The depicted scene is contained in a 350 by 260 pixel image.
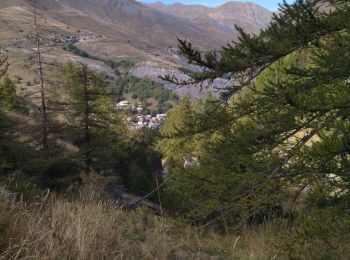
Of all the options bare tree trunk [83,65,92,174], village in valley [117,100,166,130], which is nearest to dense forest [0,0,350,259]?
bare tree trunk [83,65,92,174]

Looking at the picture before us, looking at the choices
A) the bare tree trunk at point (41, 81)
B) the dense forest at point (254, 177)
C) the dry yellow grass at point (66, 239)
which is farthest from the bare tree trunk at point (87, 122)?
the dry yellow grass at point (66, 239)

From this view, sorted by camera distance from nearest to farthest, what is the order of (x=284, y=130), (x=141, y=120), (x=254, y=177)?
1. (x=254, y=177)
2. (x=284, y=130)
3. (x=141, y=120)

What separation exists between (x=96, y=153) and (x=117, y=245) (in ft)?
72.8

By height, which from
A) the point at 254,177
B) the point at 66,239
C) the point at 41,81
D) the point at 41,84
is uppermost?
the point at 254,177

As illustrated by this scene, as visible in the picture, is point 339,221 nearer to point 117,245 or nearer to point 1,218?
point 117,245

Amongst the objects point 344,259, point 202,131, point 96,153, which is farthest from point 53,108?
point 344,259

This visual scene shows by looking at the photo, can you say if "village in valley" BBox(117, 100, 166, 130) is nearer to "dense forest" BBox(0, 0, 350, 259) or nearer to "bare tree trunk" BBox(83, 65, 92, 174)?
"bare tree trunk" BBox(83, 65, 92, 174)

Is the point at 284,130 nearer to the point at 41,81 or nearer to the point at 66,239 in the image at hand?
the point at 66,239

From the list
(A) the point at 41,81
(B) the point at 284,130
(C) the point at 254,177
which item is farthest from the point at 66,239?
(A) the point at 41,81

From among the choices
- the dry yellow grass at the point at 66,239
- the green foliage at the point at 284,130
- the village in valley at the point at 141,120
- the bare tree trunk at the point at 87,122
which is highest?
the green foliage at the point at 284,130

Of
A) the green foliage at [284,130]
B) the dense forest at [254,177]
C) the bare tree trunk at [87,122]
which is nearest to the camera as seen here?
the dense forest at [254,177]

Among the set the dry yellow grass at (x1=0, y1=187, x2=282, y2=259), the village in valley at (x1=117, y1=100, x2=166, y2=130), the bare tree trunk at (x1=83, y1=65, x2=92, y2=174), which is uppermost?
the dry yellow grass at (x1=0, y1=187, x2=282, y2=259)

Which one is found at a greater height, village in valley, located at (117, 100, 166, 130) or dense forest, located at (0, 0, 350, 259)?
dense forest, located at (0, 0, 350, 259)

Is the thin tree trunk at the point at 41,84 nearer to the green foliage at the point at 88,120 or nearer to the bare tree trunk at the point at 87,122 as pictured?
the green foliage at the point at 88,120
